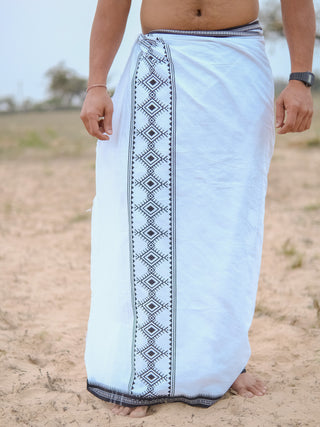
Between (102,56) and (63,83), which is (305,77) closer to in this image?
(102,56)

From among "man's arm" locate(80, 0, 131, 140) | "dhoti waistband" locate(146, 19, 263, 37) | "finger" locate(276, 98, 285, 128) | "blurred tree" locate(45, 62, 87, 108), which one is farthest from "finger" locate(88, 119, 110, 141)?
"blurred tree" locate(45, 62, 87, 108)

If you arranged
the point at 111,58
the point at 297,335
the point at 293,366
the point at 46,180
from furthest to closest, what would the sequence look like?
the point at 46,180, the point at 297,335, the point at 293,366, the point at 111,58

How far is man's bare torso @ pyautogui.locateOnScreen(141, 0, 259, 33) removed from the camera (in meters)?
1.56

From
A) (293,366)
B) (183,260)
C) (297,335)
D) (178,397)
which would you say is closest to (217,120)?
(183,260)

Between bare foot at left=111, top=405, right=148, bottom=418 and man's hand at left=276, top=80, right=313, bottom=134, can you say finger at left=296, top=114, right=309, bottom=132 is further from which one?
bare foot at left=111, top=405, right=148, bottom=418

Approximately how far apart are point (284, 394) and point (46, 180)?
541cm

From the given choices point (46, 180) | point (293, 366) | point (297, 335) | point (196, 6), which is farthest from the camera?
point (46, 180)

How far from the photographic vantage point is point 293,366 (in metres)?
2.05

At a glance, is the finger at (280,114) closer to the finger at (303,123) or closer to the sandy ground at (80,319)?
the finger at (303,123)

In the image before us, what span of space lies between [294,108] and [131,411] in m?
1.10

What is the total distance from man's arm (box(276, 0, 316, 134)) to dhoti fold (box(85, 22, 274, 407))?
8 cm

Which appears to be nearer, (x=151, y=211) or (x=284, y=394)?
(x=151, y=211)

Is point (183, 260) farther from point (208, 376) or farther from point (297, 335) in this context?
point (297, 335)

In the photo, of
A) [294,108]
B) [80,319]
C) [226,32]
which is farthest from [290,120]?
[80,319]
